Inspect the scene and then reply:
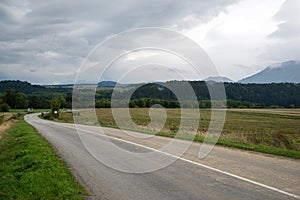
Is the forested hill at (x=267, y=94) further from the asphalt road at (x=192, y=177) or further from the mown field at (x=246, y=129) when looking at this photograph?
the asphalt road at (x=192, y=177)

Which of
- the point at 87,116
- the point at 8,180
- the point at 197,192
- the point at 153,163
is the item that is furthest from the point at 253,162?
the point at 87,116

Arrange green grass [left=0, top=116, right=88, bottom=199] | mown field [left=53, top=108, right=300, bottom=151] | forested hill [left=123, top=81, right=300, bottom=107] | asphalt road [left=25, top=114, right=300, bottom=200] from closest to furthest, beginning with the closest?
asphalt road [left=25, top=114, right=300, bottom=200]
green grass [left=0, top=116, right=88, bottom=199]
mown field [left=53, top=108, right=300, bottom=151]
forested hill [left=123, top=81, right=300, bottom=107]

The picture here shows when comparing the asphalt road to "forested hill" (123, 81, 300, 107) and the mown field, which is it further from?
"forested hill" (123, 81, 300, 107)

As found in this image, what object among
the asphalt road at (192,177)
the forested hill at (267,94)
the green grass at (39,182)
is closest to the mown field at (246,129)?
the asphalt road at (192,177)

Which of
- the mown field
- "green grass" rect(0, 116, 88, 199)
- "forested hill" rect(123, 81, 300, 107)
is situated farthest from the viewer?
"forested hill" rect(123, 81, 300, 107)

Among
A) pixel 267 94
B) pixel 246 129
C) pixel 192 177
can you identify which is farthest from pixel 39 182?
pixel 267 94

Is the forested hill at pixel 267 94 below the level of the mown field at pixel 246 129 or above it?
above

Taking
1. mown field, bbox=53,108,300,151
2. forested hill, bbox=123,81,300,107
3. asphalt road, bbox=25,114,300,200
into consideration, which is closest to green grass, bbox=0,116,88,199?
asphalt road, bbox=25,114,300,200

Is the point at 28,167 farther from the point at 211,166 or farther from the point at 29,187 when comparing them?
the point at 211,166

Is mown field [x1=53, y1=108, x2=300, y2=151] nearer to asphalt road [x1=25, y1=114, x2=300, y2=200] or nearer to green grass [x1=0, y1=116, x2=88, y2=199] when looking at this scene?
asphalt road [x1=25, y1=114, x2=300, y2=200]

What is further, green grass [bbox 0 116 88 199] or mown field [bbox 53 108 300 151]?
mown field [bbox 53 108 300 151]

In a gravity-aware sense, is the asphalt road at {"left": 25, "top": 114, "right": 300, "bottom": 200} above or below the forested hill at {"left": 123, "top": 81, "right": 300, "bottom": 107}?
below

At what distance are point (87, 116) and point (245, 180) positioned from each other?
3307 cm

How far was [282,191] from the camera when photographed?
588 centimetres
